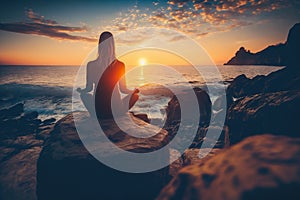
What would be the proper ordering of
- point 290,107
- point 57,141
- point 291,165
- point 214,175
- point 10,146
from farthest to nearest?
point 10,146 < point 57,141 < point 290,107 < point 214,175 < point 291,165

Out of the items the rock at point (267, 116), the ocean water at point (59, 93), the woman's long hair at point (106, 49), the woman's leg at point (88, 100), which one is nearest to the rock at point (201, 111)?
the ocean water at point (59, 93)

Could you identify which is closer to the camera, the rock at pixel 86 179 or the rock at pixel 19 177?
the rock at pixel 86 179

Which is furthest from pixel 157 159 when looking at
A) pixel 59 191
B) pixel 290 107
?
pixel 290 107

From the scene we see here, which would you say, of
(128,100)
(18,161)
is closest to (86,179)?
(128,100)

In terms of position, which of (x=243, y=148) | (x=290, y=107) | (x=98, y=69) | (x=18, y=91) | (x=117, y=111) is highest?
(x=98, y=69)

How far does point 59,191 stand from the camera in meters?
2.76

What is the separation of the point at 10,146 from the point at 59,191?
16.6 ft

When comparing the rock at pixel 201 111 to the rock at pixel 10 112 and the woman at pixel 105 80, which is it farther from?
the rock at pixel 10 112

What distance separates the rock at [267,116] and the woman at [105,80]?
2874mm

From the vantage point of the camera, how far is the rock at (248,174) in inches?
44.1

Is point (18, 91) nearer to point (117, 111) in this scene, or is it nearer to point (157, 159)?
point (117, 111)

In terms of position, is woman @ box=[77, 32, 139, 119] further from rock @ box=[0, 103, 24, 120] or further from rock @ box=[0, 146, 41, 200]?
rock @ box=[0, 103, 24, 120]

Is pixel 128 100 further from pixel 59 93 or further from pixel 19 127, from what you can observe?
pixel 59 93

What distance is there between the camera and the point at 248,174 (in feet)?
4.14
